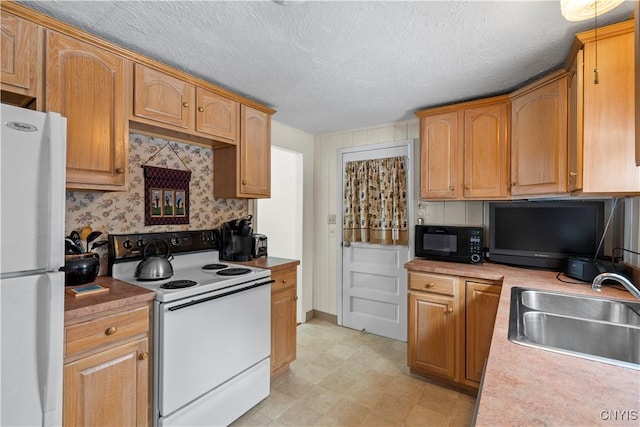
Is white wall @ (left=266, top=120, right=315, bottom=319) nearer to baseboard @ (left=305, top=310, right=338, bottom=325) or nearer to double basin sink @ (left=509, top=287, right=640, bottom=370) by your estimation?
baseboard @ (left=305, top=310, right=338, bottom=325)

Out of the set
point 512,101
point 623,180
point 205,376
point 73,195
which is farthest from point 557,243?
point 73,195

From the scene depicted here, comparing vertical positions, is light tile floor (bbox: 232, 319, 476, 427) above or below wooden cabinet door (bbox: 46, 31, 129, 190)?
below

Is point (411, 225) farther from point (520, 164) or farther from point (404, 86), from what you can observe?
point (404, 86)

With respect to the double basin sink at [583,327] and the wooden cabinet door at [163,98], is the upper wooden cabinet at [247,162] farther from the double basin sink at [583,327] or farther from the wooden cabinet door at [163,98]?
the double basin sink at [583,327]

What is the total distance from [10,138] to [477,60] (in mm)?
2361

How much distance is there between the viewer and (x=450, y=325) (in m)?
2.31

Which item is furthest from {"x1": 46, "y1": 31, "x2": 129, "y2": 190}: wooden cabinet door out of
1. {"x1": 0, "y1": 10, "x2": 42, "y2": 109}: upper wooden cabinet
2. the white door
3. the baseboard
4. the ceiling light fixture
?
the baseboard

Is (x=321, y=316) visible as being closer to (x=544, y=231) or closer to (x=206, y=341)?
(x=206, y=341)

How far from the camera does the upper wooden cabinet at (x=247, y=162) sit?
2.48 m

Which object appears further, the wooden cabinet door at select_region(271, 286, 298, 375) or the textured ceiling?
the wooden cabinet door at select_region(271, 286, 298, 375)

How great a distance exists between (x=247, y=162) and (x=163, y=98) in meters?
0.78

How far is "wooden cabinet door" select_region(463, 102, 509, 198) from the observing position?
93.4 inches

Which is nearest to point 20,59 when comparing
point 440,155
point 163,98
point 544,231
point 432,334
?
point 163,98

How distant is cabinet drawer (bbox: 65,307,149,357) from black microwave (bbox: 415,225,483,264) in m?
2.21
